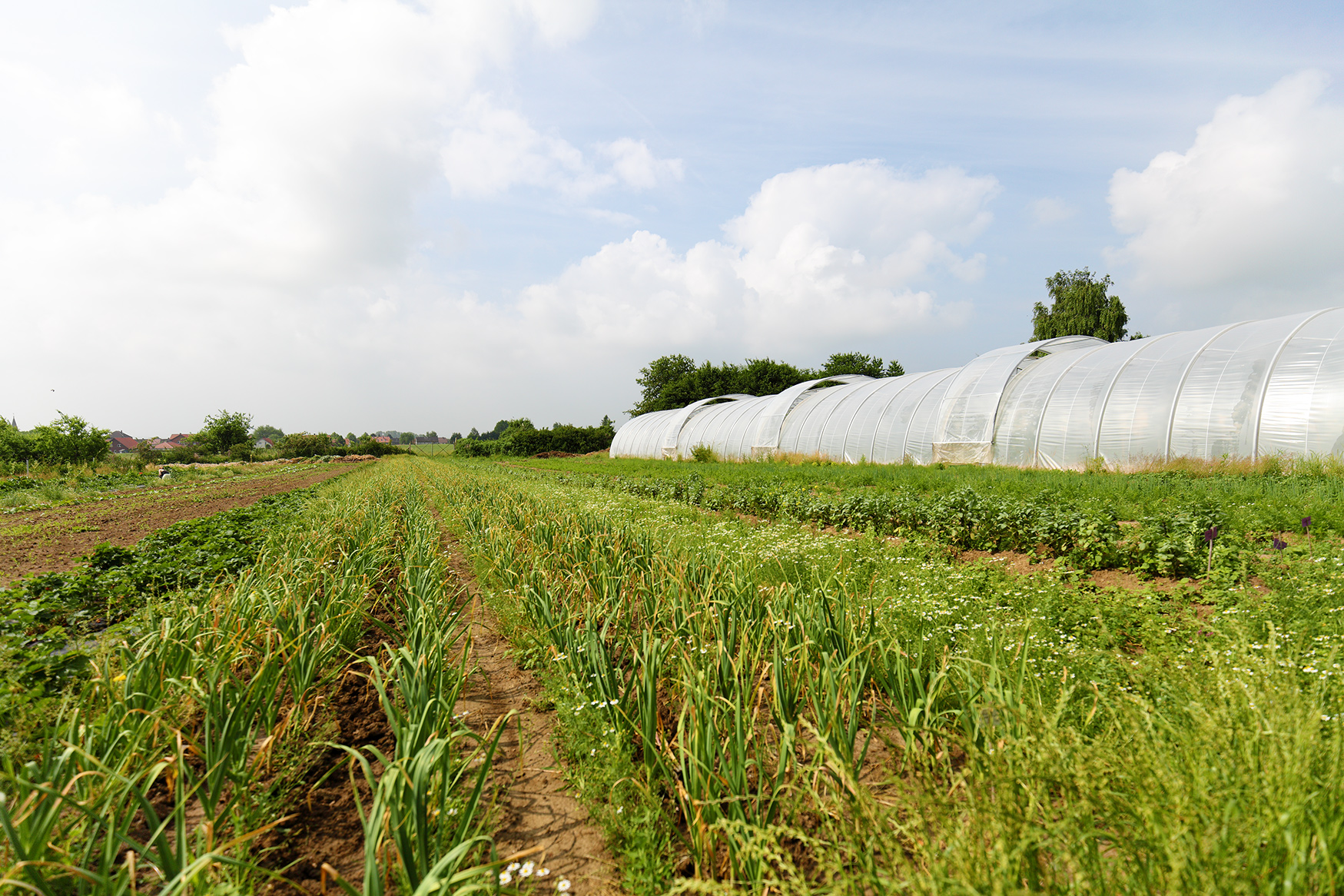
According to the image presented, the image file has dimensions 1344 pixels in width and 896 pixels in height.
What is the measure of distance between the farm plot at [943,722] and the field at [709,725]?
21mm

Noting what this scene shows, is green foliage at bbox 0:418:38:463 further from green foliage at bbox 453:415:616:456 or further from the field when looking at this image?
the field

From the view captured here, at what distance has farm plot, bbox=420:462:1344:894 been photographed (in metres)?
1.32

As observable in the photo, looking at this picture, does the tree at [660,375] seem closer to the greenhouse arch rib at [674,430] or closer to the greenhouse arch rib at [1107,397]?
the greenhouse arch rib at [674,430]

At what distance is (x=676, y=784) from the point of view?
7.13ft

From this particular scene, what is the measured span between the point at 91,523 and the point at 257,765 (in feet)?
46.5

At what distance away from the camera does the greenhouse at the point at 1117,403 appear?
10250mm

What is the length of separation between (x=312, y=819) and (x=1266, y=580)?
5658 millimetres

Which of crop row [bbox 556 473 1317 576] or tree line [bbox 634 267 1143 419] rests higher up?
tree line [bbox 634 267 1143 419]

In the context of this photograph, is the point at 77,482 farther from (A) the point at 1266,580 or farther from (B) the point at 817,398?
(A) the point at 1266,580

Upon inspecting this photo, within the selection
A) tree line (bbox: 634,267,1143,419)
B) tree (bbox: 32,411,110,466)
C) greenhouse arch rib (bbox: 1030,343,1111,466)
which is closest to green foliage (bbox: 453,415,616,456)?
tree line (bbox: 634,267,1143,419)

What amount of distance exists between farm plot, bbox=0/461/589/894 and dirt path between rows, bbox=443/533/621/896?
4.0 inches

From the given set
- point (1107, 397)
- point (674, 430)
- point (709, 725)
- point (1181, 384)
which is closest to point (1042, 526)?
point (709, 725)

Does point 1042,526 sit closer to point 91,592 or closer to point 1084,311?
point 91,592

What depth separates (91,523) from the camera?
461 inches
